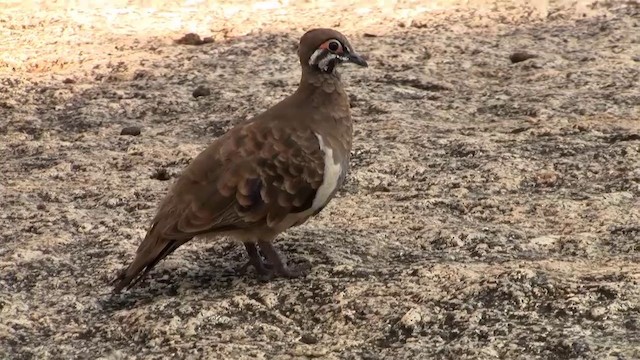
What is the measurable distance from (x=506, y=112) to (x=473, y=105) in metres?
0.21

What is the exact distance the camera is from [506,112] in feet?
21.2

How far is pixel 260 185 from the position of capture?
4320mm


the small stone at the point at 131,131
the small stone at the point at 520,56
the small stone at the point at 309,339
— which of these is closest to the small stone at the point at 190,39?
the small stone at the point at 131,131

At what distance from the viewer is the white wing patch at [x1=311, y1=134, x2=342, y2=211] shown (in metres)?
4.39

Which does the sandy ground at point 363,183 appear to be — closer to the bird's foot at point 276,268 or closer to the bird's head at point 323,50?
the bird's foot at point 276,268

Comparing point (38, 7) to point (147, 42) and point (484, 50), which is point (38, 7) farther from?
point (484, 50)

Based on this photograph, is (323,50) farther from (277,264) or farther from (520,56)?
(520,56)

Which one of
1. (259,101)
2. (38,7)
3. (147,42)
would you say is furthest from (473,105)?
(38,7)

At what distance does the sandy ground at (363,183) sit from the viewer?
4.02m

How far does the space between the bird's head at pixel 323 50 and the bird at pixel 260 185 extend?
0.50 feet

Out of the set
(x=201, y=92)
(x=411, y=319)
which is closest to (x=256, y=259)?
(x=411, y=319)

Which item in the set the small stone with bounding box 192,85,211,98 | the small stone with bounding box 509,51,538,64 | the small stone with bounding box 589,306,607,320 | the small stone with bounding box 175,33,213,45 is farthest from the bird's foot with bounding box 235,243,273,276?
the small stone with bounding box 175,33,213,45

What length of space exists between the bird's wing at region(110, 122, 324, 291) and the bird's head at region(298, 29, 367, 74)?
37 cm

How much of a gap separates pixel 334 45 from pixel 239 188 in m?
0.80
